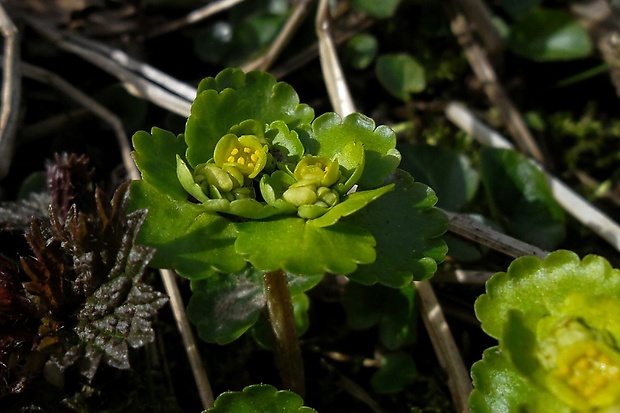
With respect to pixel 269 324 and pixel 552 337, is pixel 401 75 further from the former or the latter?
pixel 552 337

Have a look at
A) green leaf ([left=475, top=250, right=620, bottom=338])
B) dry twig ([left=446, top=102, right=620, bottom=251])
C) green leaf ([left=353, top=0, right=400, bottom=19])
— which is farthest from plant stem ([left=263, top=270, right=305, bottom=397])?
green leaf ([left=353, top=0, right=400, bottom=19])

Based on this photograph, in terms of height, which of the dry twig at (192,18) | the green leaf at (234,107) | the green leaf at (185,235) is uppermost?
the dry twig at (192,18)

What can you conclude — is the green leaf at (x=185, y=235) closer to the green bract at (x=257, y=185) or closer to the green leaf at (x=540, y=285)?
the green bract at (x=257, y=185)

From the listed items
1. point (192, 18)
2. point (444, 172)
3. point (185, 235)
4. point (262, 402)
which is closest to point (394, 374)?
point (262, 402)

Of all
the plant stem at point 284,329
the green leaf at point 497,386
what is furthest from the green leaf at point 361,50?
the green leaf at point 497,386

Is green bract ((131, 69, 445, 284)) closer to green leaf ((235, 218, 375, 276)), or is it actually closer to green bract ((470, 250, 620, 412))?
green leaf ((235, 218, 375, 276))

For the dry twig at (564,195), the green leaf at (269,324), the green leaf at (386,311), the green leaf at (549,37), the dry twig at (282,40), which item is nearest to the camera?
the green leaf at (269,324)

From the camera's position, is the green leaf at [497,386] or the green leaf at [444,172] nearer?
the green leaf at [497,386]

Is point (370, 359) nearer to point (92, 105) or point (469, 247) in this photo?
point (469, 247)
